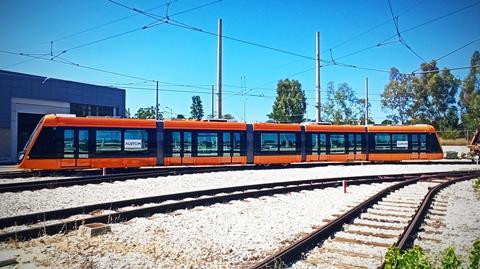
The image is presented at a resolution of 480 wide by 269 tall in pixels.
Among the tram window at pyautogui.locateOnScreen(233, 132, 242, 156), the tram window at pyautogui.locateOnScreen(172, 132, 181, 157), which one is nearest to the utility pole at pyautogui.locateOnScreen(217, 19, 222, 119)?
the tram window at pyautogui.locateOnScreen(233, 132, 242, 156)

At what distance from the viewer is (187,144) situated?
21.1 metres

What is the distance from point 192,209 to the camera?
10031 mm

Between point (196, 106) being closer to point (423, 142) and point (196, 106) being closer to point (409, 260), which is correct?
point (423, 142)

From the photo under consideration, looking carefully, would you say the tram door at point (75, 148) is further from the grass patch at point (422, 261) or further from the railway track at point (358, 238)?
the grass patch at point (422, 261)

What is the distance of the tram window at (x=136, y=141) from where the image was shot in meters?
19.5

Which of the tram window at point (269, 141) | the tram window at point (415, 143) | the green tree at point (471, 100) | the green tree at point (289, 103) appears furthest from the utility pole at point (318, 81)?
the green tree at point (289, 103)

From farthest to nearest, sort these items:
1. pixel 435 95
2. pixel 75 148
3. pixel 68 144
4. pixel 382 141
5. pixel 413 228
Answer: pixel 435 95 → pixel 382 141 → pixel 75 148 → pixel 68 144 → pixel 413 228

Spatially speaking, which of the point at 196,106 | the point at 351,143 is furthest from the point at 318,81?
the point at 196,106

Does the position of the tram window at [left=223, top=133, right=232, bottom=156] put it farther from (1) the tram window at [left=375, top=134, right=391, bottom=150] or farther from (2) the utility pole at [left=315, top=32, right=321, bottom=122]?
(1) the tram window at [left=375, top=134, right=391, bottom=150]

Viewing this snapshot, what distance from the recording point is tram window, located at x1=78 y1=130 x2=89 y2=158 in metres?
18.2

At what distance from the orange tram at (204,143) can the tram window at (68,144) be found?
0.04 metres

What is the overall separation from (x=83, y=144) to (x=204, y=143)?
260 inches

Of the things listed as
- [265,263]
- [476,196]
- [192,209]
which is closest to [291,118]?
[476,196]

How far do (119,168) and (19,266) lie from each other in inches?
588
